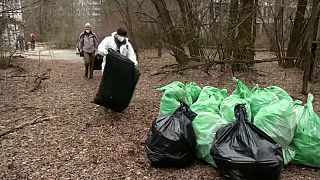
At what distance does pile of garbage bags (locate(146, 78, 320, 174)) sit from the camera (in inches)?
130

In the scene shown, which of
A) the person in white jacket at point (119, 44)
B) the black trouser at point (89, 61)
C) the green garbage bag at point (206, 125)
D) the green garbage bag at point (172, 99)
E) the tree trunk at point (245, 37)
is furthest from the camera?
the black trouser at point (89, 61)

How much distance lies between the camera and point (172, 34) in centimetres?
1160

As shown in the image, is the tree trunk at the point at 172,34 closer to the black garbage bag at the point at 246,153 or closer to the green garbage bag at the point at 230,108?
the green garbage bag at the point at 230,108

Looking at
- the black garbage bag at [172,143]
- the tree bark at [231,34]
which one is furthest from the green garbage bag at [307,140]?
the tree bark at [231,34]

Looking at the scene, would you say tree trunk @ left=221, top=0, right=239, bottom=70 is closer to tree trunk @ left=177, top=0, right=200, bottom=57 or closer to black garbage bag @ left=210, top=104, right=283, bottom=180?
tree trunk @ left=177, top=0, right=200, bottom=57

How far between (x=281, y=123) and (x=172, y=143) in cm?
109

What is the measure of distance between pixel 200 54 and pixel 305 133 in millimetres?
6885

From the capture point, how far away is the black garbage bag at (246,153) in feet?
10.4

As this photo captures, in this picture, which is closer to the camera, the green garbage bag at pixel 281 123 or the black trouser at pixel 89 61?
the green garbage bag at pixel 281 123

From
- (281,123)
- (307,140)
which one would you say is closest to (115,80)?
(281,123)

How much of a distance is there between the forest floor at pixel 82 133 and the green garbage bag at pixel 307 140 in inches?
3.9

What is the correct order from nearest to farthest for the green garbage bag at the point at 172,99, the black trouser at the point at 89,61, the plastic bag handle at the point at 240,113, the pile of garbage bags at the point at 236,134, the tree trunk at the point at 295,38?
1. the pile of garbage bags at the point at 236,134
2. the plastic bag handle at the point at 240,113
3. the green garbage bag at the point at 172,99
4. the black trouser at the point at 89,61
5. the tree trunk at the point at 295,38

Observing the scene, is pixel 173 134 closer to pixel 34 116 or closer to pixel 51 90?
pixel 34 116

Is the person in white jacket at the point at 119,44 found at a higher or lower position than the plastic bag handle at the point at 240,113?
higher
